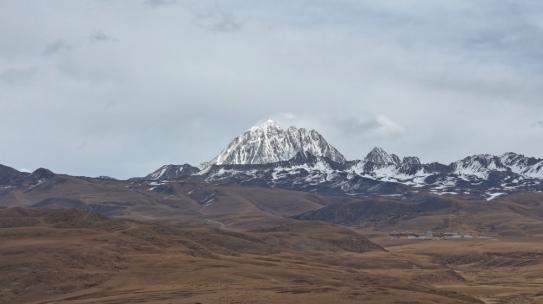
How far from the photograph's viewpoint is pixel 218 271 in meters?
171

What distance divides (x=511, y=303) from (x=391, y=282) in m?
25.0

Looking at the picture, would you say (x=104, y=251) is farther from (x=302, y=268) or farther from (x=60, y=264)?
A: (x=302, y=268)

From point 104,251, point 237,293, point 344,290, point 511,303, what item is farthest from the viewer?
point 104,251

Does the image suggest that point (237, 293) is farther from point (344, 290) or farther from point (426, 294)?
point (426, 294)

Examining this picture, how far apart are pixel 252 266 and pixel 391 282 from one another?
99.1ft

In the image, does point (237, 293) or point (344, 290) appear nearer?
point (237, 293)

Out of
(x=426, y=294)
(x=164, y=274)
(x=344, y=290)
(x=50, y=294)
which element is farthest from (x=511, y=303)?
(x=50, y=294)

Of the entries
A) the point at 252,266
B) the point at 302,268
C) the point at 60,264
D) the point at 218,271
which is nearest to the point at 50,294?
the point at 60,264

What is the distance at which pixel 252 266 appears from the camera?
607 ft

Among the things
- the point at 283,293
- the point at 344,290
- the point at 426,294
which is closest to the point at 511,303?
the point at 426,294

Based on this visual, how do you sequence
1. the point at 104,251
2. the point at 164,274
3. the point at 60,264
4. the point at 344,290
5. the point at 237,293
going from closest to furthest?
the point at 237,293, the point at 344,290, the point at 164,274, the point at 60,264, the point at 104,251

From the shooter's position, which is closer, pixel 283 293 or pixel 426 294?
pixel 283 293

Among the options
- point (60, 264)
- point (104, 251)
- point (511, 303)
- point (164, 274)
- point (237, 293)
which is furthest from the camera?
point (104, 251)

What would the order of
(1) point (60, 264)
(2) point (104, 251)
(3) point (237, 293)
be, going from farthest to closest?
(2) point (104, 251), (1) point (60, 264), (3) point (237, 293)
